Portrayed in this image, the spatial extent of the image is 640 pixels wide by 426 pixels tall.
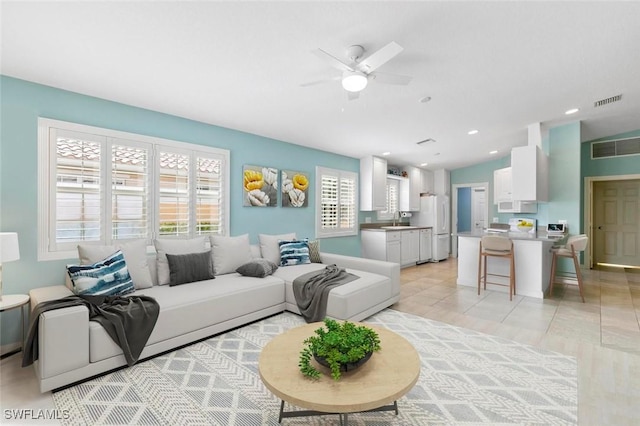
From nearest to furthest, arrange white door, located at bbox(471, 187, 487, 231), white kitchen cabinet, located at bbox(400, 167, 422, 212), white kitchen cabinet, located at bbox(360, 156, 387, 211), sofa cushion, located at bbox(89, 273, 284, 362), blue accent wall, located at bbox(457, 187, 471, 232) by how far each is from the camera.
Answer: sofa cushion, located at bbox(89, 273, 284, 362)
white kitchen cabinet, located at bbox(360, 156, 387, 211)
white kitchen cabinet, located at bbox(400, 167, 422, 212)
white door, located at bbox(471, 187, 487, 231)
blue accent wall, located at bbox(457, 187, 471, 232)

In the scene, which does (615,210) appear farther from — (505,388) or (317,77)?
(317,77)

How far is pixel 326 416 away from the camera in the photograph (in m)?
1.87

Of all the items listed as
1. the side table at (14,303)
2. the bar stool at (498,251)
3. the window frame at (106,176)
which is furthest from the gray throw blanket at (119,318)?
the bar stool at (498,251)

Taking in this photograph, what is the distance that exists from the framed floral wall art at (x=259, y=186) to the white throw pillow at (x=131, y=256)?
1614 mm

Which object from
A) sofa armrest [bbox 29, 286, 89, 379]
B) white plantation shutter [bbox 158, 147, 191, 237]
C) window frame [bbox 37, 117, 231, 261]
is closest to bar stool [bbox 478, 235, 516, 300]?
window frame [bbox 37, 117, 231, 261]

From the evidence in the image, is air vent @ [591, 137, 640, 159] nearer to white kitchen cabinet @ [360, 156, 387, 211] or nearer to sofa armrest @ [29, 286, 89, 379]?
white kitchen cabinet @ [360, 156, 387, 211]

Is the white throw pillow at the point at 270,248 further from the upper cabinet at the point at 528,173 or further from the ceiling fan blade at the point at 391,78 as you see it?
the upper cabinet at the point at 528,173

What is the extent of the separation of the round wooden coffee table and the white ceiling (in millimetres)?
Answer: 2217

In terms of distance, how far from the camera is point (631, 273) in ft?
19.4

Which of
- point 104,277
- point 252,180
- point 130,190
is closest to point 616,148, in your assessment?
point 252,180

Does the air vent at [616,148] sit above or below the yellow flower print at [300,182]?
above

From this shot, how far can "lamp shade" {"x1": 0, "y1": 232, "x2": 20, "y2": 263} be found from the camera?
2.30 meters

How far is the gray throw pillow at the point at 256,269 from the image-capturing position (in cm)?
364

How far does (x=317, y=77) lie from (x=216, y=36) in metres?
1.00
